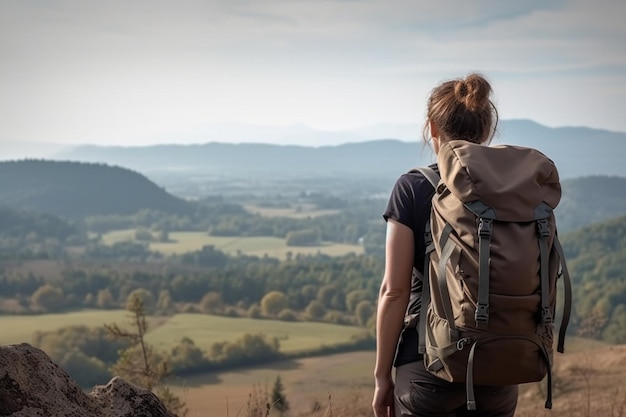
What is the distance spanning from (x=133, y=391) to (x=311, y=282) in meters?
60.9

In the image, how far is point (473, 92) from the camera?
222cm

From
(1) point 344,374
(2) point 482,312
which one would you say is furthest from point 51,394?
(1) point 344,374

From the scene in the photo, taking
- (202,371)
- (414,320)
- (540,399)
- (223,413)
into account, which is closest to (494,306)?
(414,320)

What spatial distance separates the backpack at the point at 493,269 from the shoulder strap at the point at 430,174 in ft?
0.22

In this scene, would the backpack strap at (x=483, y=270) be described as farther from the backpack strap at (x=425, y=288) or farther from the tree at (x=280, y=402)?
the tree at (x=280, y=402)

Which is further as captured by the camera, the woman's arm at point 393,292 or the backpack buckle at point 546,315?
the woman's arm at point 393,292

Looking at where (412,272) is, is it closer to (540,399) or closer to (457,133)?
(457,133)

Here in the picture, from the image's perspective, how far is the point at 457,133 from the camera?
2.27 meters

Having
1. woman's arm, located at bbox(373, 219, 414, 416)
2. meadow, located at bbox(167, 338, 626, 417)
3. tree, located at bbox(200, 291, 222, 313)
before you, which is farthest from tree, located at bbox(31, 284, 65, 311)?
woman's arm, located at bbox(373, 219, 414, 416)

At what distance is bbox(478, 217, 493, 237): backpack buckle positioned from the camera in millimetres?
1984

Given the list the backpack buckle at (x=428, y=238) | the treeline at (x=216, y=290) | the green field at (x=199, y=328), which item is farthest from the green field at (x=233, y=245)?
the backpack buckle at (x=428, y=238)

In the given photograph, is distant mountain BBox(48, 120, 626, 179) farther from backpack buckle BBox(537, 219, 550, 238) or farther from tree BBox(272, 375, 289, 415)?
backpack buckle BBox(537, 219, 550, 238)

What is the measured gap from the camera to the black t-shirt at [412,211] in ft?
7.20

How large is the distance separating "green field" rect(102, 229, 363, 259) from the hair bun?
79162 millimetres
